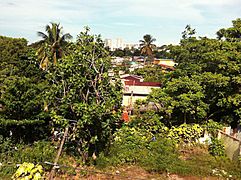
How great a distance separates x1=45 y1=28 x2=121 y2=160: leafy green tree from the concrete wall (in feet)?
15.7

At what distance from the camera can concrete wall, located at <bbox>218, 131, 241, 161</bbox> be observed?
36.3 feet

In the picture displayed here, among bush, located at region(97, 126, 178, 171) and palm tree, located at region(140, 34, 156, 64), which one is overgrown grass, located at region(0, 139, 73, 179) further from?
palm tree, located at region(140, 34, 156, 64)

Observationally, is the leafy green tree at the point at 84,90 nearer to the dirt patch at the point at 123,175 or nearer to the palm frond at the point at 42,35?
the dirt patch at the point at 123,175

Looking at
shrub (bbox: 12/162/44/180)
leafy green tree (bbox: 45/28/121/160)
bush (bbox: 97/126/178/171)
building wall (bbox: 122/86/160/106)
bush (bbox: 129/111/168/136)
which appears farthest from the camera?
building wall (bbox: 122/86/160/106)

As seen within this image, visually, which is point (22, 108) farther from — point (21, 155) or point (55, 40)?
point (55, 40)

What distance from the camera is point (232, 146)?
1152 cm

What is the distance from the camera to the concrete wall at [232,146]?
Result: 36.3ft

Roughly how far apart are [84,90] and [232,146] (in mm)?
6179

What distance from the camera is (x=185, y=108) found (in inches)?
517

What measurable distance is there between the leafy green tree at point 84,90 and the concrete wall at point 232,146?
4774mm

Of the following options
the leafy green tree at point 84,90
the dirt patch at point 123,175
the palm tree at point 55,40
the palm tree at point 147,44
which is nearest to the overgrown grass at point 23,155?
the dirt patch at point 123,175

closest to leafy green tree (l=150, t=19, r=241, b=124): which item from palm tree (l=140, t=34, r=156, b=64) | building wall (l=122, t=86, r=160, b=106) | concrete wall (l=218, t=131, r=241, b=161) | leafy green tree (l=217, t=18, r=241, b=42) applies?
leafy green tree (l=217, t=18, r=241, b=42)

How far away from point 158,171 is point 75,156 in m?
2.93

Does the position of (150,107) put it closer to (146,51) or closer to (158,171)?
(158,171)
